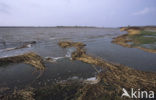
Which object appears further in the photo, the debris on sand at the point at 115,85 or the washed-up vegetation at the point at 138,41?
the washed-up vegetation at the point at 138,41

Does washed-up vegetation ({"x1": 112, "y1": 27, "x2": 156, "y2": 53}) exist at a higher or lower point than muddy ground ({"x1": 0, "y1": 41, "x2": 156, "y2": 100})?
higher

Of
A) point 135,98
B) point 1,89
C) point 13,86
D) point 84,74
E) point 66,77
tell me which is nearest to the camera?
point 135,98

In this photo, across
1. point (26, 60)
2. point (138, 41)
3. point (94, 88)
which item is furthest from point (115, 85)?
point (138, 41)

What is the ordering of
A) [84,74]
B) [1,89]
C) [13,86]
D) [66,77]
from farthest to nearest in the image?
[84,74] → [66,77] → [13,86] → [1,89]

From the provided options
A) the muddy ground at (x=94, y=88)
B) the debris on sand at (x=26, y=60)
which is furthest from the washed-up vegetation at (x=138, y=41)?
the debris on sand at (x=26, y=60)

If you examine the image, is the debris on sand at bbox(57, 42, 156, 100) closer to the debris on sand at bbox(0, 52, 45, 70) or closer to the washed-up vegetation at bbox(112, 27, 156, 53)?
the debris on sand at bbox(0, 52, 45, 70)

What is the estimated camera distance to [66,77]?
16.4 feet

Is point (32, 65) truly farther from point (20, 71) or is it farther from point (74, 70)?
point (74, 70)

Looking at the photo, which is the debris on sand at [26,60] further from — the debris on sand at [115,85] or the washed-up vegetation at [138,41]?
the washed-up vegetation at [138,41]

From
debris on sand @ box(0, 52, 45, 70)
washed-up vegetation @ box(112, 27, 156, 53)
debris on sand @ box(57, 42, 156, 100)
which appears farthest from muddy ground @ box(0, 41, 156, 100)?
washed-up vegetation @ box(112, 27, 156, 53)

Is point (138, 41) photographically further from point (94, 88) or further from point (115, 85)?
point (94, 88)

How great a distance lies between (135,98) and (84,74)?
2.78 metres

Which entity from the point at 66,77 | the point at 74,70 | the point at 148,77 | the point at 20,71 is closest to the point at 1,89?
the point at 20,71

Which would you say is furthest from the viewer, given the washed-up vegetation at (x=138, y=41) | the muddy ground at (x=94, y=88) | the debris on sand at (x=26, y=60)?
the washed-up vegetation at (x=138, y=41)
